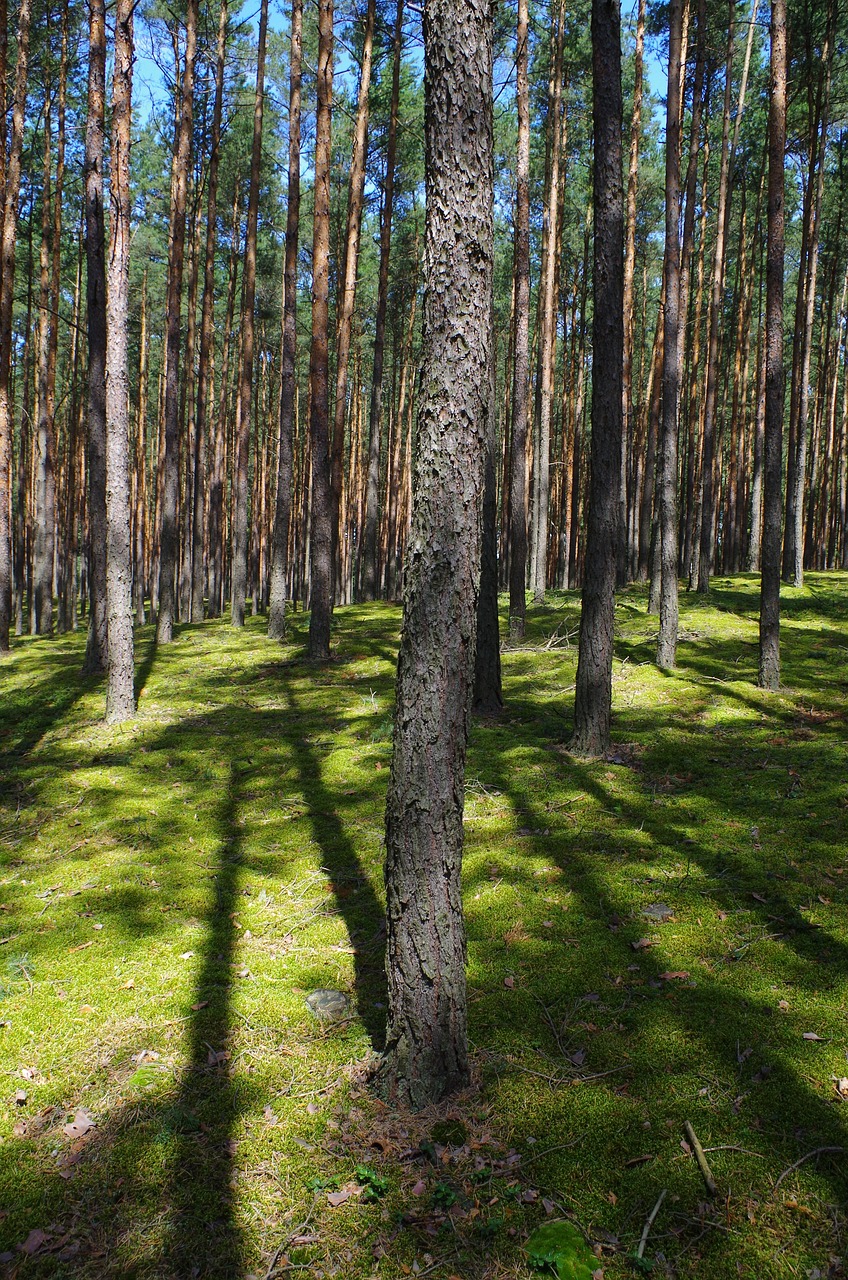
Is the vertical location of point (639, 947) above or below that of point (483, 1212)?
above

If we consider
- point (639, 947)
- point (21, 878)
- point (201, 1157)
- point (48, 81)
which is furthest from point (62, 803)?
point (48, 81)

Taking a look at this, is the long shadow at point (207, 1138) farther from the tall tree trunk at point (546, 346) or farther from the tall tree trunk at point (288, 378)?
the tall tree trunk at point (546, 346)

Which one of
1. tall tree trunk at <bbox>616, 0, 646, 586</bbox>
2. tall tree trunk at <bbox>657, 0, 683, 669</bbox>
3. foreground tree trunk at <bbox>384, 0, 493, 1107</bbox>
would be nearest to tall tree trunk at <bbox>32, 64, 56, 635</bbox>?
tall tree trunk at <bbox>616, 0, 646, 586</bbox>

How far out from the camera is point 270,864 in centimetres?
579

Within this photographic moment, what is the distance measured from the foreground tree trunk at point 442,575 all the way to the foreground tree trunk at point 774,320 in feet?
21.6

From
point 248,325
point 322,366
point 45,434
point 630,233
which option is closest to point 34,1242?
point 322,366

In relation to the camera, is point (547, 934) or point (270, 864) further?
point (270, 864)

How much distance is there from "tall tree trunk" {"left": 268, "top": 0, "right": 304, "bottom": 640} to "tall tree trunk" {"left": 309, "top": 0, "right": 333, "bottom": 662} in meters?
1.97

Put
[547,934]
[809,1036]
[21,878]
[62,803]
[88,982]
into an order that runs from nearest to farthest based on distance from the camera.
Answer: [809,1036]
[88,982]
[547,934]
[21,878]
[62,803]

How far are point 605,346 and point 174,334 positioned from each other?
11117 millimetres

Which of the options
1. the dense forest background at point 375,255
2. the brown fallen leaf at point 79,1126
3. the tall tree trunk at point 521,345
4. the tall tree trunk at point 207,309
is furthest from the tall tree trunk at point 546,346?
the brown fallen leaf at point 79,1126

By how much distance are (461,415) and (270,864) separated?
3932mm

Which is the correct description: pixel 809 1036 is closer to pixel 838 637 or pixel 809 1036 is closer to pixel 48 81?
pixel 838 637

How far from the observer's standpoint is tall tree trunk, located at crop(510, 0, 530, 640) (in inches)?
508
